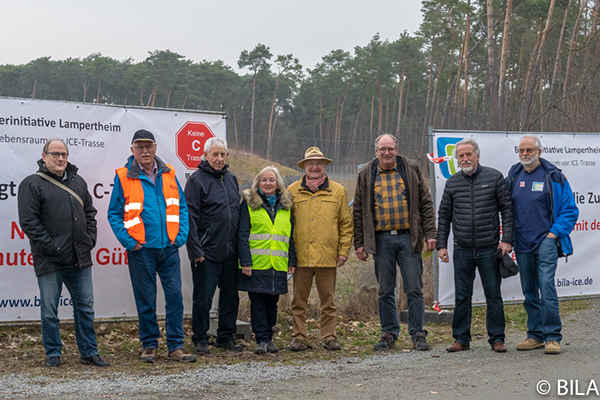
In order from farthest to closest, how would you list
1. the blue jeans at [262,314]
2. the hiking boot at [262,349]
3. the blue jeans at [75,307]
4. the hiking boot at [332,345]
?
the hiking boot at [332,345] < the blue jeans at [262,314] < the hiking boot at [262,349] < the blue jeans at [75,307]

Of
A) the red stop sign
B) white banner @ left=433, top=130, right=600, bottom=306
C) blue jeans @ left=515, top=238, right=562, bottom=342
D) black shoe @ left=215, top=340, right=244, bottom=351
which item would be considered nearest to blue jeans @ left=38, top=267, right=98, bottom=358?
black shoe @ left=215, top=340, right=244, bottom=351

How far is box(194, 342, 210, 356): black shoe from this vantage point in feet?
20.8

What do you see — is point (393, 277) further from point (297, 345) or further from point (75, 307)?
point (75, 307)

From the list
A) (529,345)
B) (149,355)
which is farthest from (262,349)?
(529,345)

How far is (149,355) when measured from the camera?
5.94 m

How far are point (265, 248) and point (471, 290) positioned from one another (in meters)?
2.21

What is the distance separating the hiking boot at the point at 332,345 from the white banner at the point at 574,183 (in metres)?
2.39

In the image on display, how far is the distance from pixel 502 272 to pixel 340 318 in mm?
2879

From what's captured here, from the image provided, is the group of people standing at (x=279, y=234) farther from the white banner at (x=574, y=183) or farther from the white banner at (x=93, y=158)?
the white banner at (x=574, y=183)

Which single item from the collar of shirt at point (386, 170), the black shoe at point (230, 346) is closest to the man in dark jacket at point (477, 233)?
the collar of shirt at point (386, 170)

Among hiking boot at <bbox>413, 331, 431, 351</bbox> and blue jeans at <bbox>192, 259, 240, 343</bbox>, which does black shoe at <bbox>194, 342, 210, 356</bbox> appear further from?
hiking boot at <bbox>413, 331, 431, 351</bbox>

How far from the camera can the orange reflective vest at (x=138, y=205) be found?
19.2 ft

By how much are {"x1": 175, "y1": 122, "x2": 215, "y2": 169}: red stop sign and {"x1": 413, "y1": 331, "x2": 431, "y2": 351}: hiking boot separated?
3.19m

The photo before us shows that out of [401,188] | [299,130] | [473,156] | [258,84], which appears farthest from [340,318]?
[299,130]
